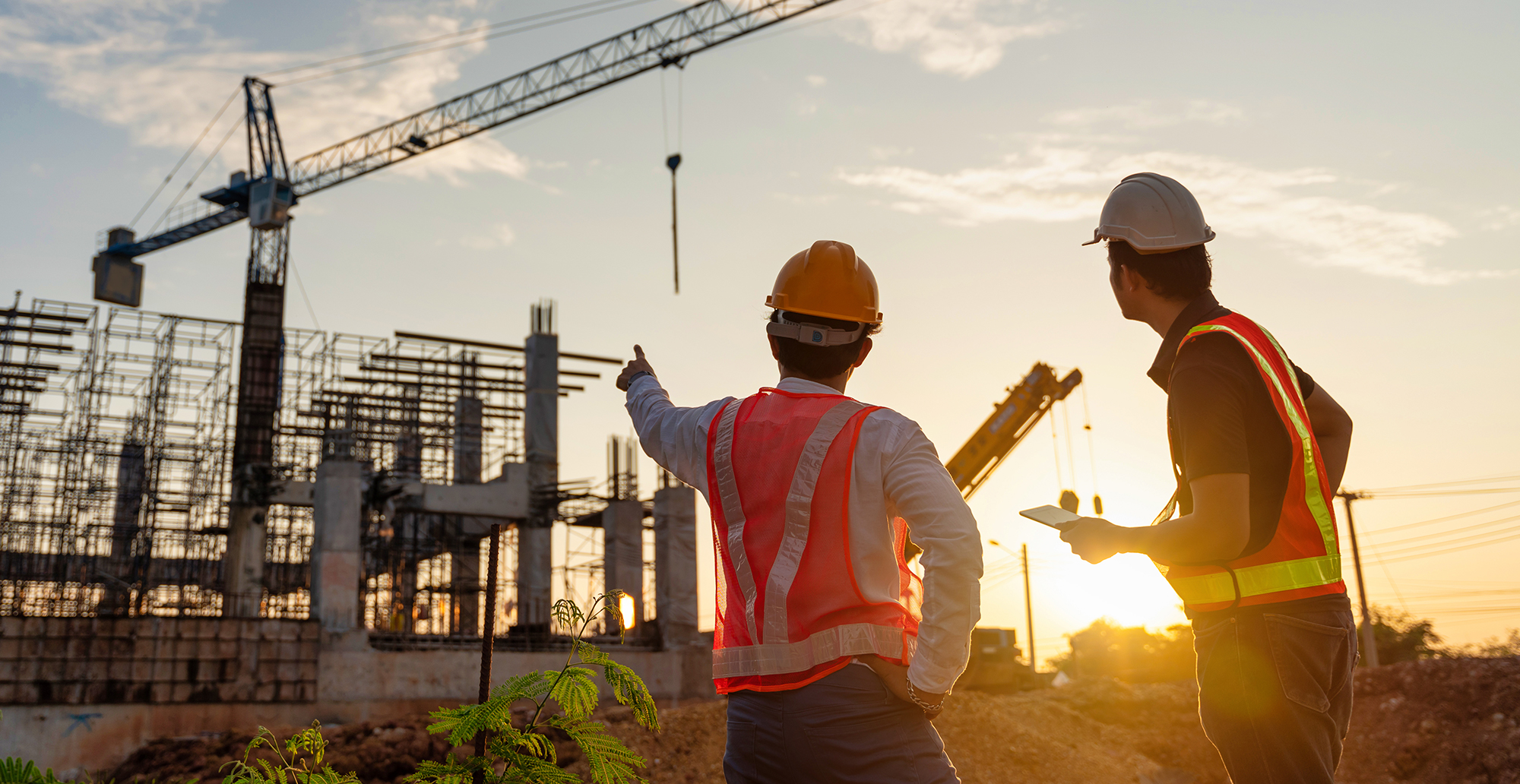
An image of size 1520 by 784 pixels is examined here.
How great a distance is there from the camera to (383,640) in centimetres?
2753

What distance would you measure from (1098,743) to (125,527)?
32.5 meters

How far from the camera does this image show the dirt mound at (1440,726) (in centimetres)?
1559

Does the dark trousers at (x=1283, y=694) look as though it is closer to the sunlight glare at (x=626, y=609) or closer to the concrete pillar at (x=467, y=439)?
the sunlight glare at (x=626, y=609)

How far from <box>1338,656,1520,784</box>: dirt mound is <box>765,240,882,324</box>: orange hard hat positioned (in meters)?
16.7

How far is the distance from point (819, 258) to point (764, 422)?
0.46m

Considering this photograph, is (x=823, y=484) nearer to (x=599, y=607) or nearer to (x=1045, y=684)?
(x=599, y=607)

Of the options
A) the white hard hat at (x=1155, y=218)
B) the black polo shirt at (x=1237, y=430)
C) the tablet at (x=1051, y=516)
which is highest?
the white hard hat at (x=1155, y=218)

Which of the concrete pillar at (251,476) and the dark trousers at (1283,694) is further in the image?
the concrete pillar at (251,476)

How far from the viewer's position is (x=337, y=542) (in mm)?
27672

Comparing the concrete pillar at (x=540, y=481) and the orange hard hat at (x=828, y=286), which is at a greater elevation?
the concrete pillar at (x=540, y=481)

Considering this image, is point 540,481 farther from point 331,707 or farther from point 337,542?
point 331,707

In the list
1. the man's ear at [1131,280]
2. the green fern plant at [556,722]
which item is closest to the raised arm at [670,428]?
the green fern plant at [556,722]

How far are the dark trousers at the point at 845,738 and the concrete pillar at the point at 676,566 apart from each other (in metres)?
29.8

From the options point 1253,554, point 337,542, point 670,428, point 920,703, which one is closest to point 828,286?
point 670,428
